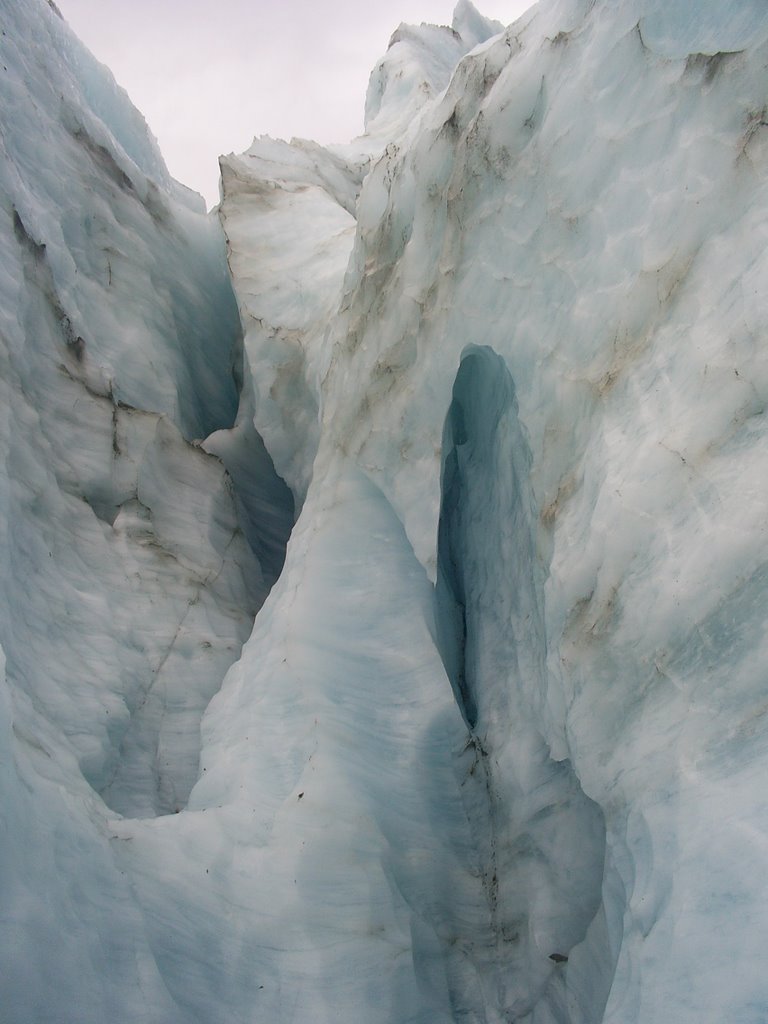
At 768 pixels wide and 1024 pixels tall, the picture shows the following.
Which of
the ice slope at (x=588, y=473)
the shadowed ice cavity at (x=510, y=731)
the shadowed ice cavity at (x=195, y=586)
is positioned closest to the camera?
the ice slope at (x=588, y=473)

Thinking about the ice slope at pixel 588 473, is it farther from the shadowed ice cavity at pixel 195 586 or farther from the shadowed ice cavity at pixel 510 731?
the shadowed ice cavity at pixel 195 586

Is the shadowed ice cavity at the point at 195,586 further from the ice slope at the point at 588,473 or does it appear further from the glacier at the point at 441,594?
the ice slope at the point at 588,473

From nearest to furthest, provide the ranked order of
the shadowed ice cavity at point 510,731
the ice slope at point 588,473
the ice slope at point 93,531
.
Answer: the ice slope at point 588,473, the ice slope at point 93,531, the shadowed ice cavity at point 510,731

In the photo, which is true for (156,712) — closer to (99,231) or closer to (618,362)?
(618,362)

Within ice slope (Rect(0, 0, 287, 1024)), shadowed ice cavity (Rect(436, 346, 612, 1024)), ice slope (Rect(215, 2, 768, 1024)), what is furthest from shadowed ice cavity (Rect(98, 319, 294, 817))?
shadowed ice cavity (Rect(436, 346, 612, 1024))

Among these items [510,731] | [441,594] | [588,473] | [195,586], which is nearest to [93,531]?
[195,586]

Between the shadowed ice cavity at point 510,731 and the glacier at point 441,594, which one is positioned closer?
the glacier at point 441,594

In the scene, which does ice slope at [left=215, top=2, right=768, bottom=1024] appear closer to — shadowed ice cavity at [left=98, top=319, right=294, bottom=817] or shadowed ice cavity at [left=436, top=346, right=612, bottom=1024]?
shadowed ice cavity at [left=436, top=346, right=612, bottom=1024]

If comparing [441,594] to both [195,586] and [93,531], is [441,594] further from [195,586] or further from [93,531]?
[93,531]

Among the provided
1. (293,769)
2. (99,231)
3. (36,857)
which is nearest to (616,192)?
(293,769)

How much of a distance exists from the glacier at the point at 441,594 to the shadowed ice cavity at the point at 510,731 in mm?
12

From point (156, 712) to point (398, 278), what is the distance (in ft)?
5.08

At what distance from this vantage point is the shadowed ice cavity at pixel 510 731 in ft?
6.36

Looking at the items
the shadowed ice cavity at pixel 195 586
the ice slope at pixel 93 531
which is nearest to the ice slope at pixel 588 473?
the shadowed ice cavity at pixel 195 586
